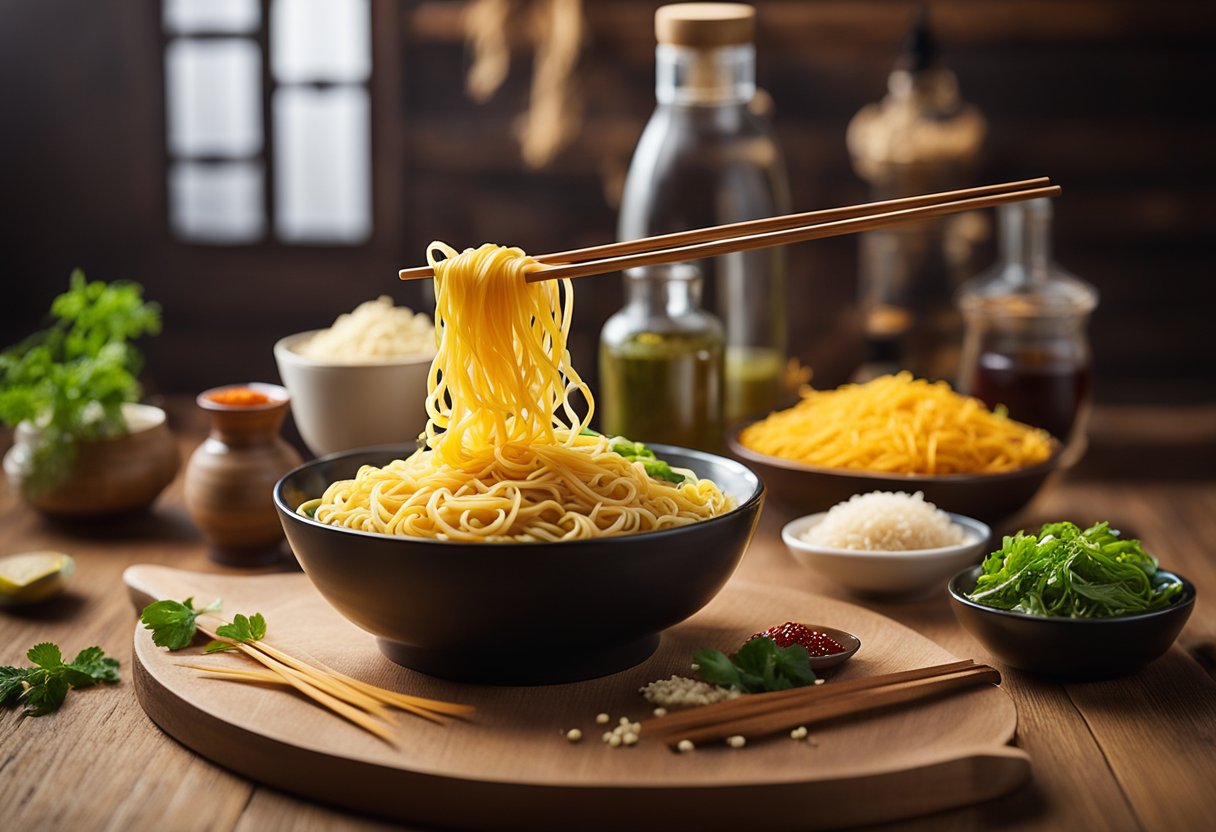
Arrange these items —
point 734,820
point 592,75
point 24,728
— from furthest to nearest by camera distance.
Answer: point 592,75 → point 24,728 → point 734,820

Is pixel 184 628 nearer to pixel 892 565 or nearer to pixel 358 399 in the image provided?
pixel 358 399

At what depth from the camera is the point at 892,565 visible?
1981 millimetres

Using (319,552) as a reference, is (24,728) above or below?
below

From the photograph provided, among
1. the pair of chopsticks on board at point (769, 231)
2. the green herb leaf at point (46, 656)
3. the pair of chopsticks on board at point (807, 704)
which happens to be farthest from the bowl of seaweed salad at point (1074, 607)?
the green herb leaf at point (46, 656)

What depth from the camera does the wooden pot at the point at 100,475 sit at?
2404mm

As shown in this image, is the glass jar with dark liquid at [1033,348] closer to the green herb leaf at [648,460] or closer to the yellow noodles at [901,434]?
the yellow noodles at [901,434]

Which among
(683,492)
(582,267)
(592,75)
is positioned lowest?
(683,492)

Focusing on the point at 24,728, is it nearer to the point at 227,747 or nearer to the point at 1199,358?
the point at 227,747

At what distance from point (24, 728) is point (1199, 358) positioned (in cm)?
448

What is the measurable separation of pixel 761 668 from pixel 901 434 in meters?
0.82

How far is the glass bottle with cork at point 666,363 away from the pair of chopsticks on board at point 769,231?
0.64 meters

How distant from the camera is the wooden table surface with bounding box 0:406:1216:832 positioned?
1.38 m

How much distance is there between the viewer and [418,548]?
1462 millimetres

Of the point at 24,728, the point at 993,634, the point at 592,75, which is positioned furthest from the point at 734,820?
the point at 592,75
